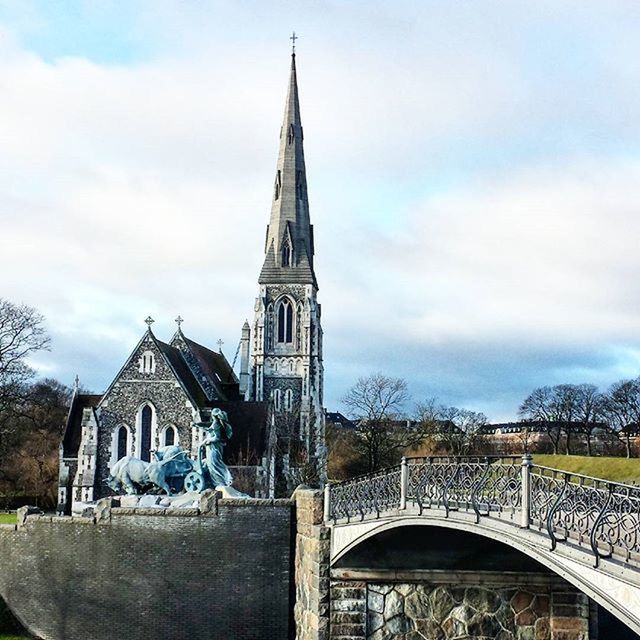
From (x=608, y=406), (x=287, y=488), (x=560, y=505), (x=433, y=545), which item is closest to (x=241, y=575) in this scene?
(x=433, y=545)

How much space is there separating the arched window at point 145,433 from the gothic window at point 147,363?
1571 mm

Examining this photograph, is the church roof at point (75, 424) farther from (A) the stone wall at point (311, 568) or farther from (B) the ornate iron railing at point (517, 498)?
(B) the ornate iron railing at point (517, 498)

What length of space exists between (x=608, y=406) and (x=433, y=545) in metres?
45.0

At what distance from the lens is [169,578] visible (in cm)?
2138

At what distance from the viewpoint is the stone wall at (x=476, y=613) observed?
48.5 ft

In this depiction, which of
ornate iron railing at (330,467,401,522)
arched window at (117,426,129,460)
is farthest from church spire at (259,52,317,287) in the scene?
ornate iron railing at (330,467,401,522)

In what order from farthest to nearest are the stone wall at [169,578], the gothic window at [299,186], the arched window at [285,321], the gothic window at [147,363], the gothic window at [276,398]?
the gothic window at [299,186] → the arched window at [285,321] → the gothic window at [276,398] → the gothic window at [147,363] → the stone wall at [169,578]

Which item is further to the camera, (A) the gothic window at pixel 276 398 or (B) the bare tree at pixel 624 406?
(B) the bare tree at pixel 624 406

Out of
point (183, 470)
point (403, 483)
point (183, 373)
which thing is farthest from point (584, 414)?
point (403, 483)

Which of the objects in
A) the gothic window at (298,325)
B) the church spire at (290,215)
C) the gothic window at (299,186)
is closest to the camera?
the gothic window at (298,325)

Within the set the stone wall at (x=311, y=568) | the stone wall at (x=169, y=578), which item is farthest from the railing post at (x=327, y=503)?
the stone wall at (x=169, y=578)

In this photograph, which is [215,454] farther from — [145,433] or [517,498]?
[517,498]

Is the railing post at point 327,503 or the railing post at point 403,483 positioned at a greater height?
the railing post at point 403,483

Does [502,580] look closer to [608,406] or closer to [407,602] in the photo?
[407,602]
